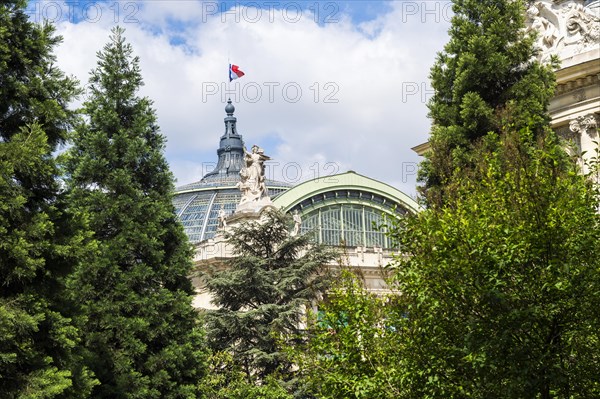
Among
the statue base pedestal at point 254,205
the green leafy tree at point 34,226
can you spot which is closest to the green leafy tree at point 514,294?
the green leafy tree at point 34,226

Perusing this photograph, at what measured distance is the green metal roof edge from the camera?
6152 centimetres

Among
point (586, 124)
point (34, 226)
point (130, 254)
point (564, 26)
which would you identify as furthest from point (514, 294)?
point (564, 26)

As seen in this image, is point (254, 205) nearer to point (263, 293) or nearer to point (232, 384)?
point (263, 293)

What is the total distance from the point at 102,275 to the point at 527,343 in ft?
42.8

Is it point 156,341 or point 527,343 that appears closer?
point 527,343

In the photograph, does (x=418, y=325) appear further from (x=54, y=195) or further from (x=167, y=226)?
(x=167, y=226)

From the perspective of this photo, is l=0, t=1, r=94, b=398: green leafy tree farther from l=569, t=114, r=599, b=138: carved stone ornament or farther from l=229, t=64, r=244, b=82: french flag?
l=229, t=64, r=244, b=82: french flag

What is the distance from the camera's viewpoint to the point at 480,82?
22906 millimetres

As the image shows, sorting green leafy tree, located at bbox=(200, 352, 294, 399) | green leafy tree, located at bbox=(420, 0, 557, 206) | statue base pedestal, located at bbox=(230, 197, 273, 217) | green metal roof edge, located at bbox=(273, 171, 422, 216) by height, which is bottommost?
green leafy tree, located at bbox=(200, 352, 294, 399)

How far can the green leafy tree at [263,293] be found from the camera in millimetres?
32125

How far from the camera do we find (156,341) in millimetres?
24234

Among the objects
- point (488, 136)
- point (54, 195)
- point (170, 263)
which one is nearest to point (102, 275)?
point (170, 263)

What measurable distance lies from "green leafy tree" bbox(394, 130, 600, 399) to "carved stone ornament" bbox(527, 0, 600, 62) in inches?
713

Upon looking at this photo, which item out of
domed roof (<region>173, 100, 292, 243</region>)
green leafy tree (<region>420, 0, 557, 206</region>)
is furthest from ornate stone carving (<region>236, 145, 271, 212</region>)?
green leafy tree (<region>420, 0, 557, 206</region>)
